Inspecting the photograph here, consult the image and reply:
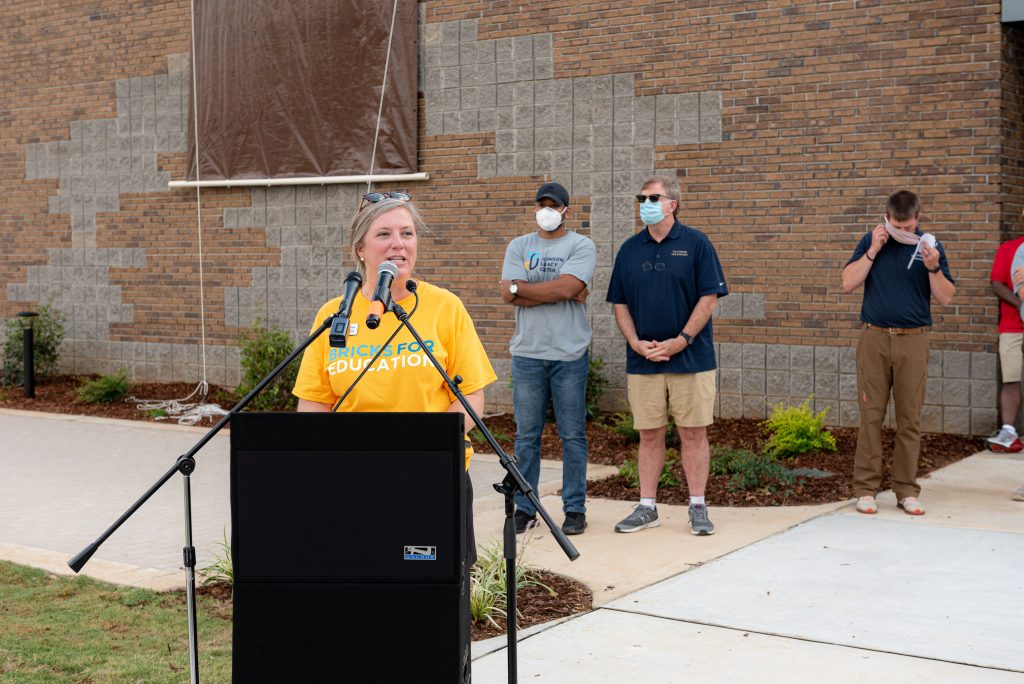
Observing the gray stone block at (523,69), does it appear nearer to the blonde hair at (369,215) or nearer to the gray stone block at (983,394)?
the gray stone block at (983,394)

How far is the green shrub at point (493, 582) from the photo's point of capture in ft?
17.7

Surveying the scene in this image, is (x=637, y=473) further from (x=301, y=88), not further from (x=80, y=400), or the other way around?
(x=80, y=400)

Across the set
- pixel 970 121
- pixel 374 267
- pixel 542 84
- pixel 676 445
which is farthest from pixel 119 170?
pixel 374 267

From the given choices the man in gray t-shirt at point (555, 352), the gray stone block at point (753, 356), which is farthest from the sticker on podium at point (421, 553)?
the gray stone block at point (753, 356)

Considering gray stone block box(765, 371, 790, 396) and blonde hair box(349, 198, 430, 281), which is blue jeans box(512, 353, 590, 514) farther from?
gray stone block box(765, 371, 790, 396)

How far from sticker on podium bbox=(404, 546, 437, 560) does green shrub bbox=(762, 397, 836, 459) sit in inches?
266

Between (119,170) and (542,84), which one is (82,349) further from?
(542,84)

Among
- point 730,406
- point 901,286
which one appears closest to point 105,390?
point 730,406

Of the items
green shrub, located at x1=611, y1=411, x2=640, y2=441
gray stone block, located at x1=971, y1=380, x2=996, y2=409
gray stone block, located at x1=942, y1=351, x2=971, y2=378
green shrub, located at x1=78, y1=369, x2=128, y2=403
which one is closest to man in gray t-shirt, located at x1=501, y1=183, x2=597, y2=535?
green shrub, located at x1=611, y1=411, x2=640, y2=441

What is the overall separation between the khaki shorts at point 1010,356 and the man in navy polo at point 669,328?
11.9 feet

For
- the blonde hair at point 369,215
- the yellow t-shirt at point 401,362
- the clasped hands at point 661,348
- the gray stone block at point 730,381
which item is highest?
the blonde hair at point 369,215

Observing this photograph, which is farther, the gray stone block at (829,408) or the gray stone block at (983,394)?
the gray stone block at (829,408)

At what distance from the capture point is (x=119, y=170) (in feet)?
49.5

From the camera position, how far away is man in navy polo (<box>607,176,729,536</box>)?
6.97 m
